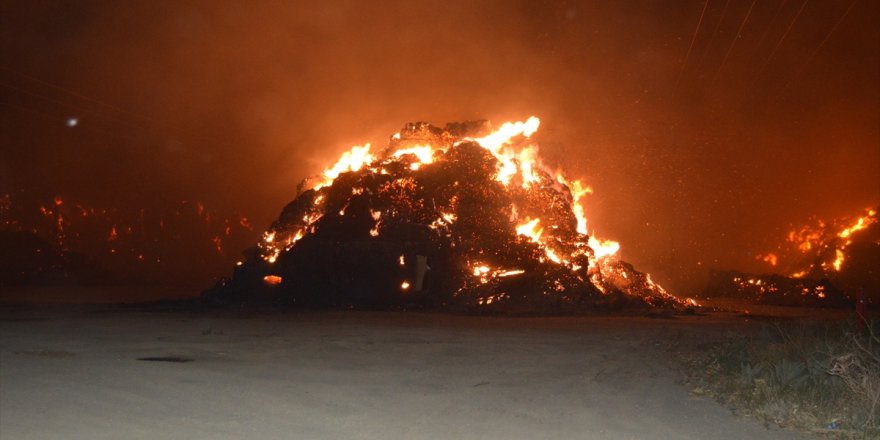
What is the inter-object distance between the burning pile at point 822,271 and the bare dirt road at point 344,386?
23.6 metres

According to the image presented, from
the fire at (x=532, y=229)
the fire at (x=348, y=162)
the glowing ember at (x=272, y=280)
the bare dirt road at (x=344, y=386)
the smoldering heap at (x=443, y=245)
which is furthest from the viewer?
the fire at (x=348, y=162)

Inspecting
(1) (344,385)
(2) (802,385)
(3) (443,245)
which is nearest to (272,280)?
(3) (443,245)

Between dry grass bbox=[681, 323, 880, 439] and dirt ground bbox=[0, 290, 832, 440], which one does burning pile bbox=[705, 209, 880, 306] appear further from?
dry grass bbox=[681, 323, 880, 439]

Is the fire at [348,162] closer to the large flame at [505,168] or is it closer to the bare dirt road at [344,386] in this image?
the large flame at [505,168]

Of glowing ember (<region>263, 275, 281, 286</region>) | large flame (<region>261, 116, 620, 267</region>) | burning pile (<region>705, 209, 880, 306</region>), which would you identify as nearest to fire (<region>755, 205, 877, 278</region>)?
burning pile (<region>705, 209, 880, 306</region>)

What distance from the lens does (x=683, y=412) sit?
9.66 metres

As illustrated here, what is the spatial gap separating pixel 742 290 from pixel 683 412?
128 ft

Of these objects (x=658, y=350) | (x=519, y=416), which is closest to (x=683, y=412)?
(x=519, y=416)

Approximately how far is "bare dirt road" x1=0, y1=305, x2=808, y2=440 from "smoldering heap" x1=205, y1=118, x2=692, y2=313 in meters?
12.0

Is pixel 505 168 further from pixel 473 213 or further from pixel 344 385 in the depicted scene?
pixel 344 385

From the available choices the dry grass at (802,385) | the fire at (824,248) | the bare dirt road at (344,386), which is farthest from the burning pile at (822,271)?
the dry grass at (802,385)

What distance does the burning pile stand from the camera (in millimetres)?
41000

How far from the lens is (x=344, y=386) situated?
11.6 metres

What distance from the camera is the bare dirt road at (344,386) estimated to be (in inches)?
334
